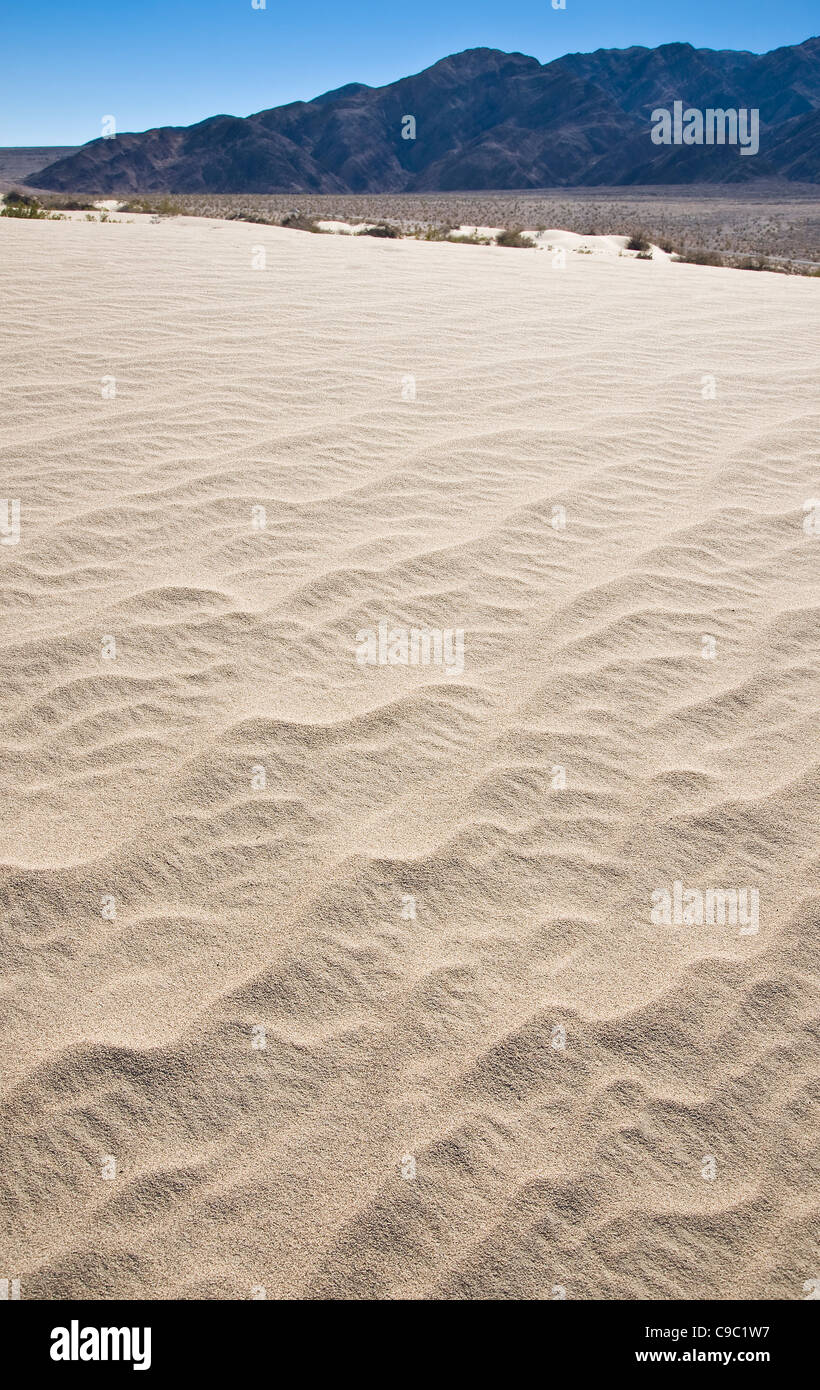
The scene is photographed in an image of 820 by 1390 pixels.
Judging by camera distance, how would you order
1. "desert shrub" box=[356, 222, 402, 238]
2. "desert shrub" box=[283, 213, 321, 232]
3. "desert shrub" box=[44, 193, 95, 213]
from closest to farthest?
"desert shrub" box=[356, 222, 402, 238], "desert shrub" box=[283, 213, 321, 232], "desert shrub" box=[44, 193, 95, 213]

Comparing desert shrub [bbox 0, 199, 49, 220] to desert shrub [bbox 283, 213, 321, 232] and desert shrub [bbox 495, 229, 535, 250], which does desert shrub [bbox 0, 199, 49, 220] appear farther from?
desert shrub [bbox 495, 229, 535, 250]

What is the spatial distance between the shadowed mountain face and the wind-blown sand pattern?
78.8 metres

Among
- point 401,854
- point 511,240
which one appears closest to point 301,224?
point 511,240

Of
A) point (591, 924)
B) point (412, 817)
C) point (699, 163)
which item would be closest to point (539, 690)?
point (412, 817)

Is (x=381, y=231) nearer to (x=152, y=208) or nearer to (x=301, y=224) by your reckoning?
(x=301, y=224)

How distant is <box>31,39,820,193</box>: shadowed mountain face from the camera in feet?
262

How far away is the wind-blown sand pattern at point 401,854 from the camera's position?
1567 millimetres

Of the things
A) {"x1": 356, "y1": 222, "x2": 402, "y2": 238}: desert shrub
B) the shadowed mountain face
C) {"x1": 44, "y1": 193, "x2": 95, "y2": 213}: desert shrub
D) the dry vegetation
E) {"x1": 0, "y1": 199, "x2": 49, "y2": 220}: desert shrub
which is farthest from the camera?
the shadowed mountain face

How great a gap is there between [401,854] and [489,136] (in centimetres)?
10717

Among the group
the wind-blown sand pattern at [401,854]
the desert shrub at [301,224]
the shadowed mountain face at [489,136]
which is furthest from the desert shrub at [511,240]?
the shadowed mountain face at [489,136]

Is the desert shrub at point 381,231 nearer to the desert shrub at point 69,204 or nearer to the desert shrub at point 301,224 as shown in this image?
the desert shrub at point 301,224

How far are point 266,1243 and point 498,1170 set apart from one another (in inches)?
16.5

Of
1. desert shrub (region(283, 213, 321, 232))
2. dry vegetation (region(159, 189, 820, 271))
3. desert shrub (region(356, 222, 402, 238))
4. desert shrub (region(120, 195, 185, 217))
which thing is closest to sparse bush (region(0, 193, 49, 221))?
desert shrub (region(120, 195, 185, 217))

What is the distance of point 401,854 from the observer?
7.19 feet
